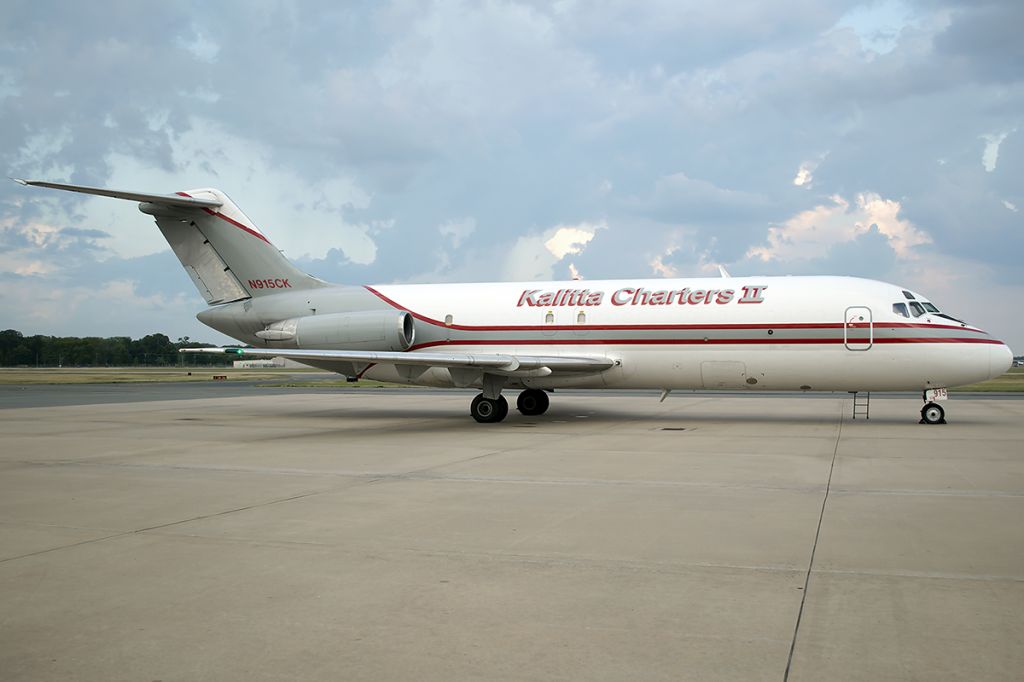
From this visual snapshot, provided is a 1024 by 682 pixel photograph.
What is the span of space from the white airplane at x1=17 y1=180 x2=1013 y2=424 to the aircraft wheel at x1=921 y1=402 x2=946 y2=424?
0.07ft

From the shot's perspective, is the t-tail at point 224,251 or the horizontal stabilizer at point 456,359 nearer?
the horizontal stabilizer at point 456,359

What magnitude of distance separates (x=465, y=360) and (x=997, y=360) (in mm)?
10898

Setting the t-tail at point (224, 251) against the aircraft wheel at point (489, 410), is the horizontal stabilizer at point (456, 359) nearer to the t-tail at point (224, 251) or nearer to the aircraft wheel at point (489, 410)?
the aircraft wheel at point (489, 410)

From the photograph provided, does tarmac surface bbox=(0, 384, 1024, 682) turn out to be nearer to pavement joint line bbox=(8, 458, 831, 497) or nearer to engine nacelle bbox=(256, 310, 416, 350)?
pavement joint line bbox=(8, 458, 831, 497)

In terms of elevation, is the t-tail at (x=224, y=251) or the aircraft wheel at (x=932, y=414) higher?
the t-tail at (x=224, y=251)

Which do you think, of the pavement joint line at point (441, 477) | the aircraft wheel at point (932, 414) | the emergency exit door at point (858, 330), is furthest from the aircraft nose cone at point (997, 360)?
the pavement joint line at point (441, 477)

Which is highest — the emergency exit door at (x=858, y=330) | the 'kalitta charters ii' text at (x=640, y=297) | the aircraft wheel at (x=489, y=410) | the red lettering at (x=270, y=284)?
the red lettering at (x=270, y=284)

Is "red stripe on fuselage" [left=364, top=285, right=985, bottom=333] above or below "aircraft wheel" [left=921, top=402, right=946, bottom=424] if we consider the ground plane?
above

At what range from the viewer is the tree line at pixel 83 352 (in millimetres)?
104375

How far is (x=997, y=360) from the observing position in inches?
651

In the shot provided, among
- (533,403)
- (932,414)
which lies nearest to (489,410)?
(533,403)

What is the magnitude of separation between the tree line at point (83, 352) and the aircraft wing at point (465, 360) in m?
91.2

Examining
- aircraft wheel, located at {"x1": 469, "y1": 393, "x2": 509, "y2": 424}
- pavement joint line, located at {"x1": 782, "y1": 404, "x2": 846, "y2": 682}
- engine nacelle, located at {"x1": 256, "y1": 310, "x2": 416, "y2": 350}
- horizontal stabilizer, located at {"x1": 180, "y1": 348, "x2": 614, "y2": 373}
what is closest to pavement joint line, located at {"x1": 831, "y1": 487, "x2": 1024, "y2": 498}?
pavement joint line, located at {"x1": 782, "y1": 404, "x2": 846, "y2": 682}

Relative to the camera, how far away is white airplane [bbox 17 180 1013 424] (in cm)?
1689
